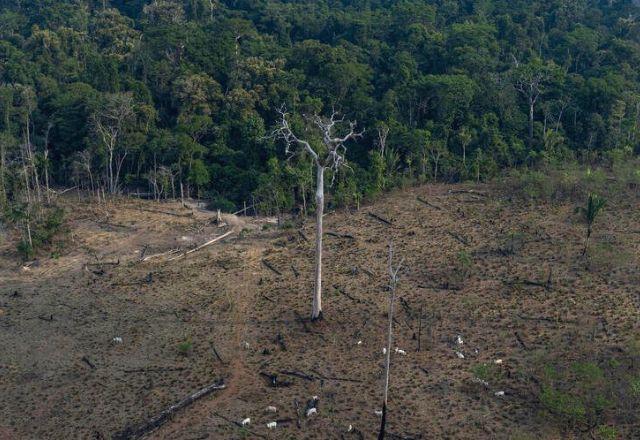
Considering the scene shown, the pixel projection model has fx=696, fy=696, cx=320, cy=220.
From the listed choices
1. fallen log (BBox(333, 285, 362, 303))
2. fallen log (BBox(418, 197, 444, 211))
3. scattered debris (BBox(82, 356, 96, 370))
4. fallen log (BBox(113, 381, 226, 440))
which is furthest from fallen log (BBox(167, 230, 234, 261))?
fallen log (BBox(113, 381, 226, 440))

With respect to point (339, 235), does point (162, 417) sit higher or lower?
lower

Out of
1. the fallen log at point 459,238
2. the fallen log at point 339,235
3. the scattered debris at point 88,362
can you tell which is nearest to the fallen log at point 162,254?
the fallen log at point 339,235

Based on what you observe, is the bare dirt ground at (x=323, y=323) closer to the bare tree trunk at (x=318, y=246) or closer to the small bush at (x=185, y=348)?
the small bush at (x=185, y=348)

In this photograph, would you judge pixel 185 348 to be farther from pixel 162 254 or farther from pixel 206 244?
pixel 206 244

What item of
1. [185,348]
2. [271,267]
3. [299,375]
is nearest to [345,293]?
[271,267]

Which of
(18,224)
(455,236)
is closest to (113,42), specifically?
(18,224)

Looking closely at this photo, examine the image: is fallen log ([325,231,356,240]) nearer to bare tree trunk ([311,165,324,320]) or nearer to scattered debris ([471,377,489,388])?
bare tree trunk ([311,165,324,320])
